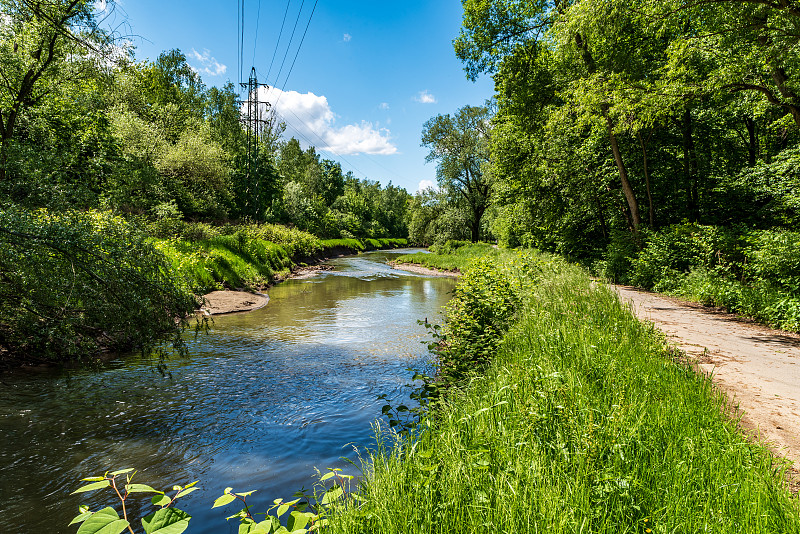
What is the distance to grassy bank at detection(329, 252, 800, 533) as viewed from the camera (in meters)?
2.32

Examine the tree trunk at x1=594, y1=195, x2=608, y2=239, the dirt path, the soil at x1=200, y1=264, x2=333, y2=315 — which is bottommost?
the soil at x1=200, y1=264, x2=333, y2=315

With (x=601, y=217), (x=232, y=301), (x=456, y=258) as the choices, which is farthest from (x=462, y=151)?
(x=232, y=301)

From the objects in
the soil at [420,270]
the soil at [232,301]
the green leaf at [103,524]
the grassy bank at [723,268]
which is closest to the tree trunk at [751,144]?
the grassy bank at [723,268]

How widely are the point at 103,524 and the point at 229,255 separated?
20.4m

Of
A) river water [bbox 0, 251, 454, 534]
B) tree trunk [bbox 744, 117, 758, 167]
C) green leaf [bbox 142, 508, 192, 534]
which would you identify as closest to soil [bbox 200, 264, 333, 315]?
river water [bbox 0, 251, 454, 534]

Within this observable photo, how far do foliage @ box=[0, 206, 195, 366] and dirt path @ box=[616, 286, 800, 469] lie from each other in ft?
25.2

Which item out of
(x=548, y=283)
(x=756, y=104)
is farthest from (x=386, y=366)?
(x=756, y=104)

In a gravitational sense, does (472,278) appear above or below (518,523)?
above

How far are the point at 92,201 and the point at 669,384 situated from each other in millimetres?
9804

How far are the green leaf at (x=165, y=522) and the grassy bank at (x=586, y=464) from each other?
116 centimetres

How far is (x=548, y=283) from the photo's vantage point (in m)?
8.83

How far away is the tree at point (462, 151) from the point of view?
3866cm

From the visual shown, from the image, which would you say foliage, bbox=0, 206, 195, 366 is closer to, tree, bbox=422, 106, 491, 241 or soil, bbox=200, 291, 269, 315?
soil, bbox=200, 291, 269, 315

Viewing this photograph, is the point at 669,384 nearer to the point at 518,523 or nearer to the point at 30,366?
the point at 518,523
